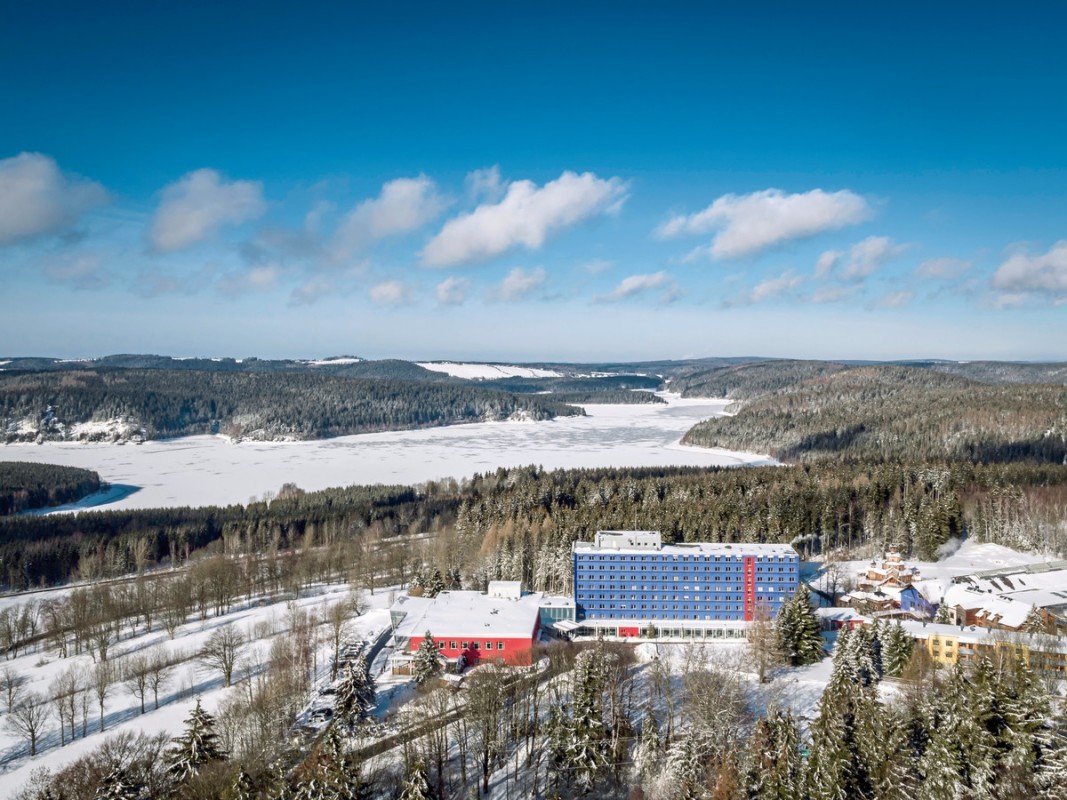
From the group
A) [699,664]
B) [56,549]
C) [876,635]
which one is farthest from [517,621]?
[56,549]

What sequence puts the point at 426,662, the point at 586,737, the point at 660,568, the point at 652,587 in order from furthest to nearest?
the point at 652,587 → the point at 660,568 → the point at 426,662 → the point at 586,737

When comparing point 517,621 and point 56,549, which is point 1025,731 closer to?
point 517,621

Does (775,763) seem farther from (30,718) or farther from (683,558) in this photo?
(30,718)

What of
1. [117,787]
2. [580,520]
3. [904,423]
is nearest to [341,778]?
[117,787]

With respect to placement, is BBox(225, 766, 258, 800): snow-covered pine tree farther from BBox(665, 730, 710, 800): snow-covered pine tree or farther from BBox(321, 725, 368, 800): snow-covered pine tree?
BBox(665, 730, 710, 800): snow-covered pine tree

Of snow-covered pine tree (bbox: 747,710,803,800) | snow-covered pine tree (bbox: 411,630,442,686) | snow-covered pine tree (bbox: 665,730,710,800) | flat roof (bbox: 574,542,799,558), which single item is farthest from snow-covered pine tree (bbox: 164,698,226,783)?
flat roof (bbox: 574,542,799,558)
